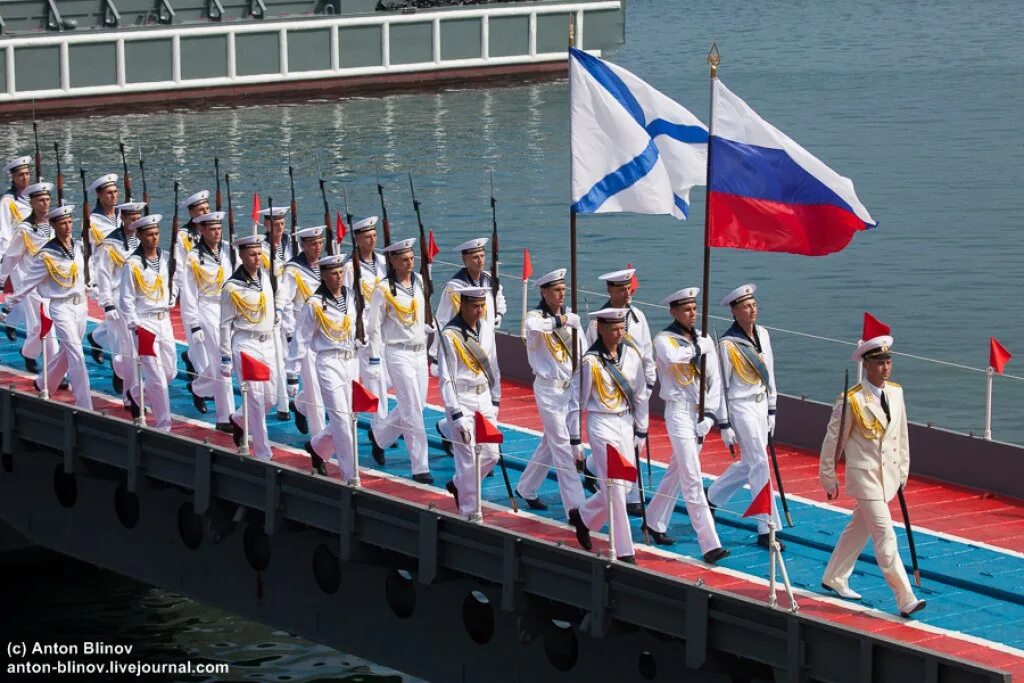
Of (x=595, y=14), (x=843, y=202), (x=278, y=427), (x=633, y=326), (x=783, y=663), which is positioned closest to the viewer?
(x=783, y=663)

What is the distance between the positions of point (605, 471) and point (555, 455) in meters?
1.06

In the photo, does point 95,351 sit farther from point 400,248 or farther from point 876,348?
point 876,348

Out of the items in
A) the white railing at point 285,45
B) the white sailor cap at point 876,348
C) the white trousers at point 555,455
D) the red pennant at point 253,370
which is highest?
the white sailor cap at point 876,348

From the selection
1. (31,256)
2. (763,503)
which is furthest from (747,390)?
(31,256)

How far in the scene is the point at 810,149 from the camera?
6069 cm

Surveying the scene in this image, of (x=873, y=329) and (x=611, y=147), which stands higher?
(x=611, y=147)

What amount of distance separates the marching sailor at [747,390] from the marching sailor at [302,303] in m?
4.43

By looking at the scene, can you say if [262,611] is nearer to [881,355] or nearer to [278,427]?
[278,427]

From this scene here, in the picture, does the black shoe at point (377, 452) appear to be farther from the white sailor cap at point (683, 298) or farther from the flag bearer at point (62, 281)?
the white sailor cap at point (683, 298)

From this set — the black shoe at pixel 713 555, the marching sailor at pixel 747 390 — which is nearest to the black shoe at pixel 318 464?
the marching sailor at pixel 747 390

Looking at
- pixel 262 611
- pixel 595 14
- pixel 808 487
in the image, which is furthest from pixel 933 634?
pixel 595 14

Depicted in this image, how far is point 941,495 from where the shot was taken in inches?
770

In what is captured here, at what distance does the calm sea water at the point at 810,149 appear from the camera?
41656 millimetres

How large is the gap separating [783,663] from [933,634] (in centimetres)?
126
